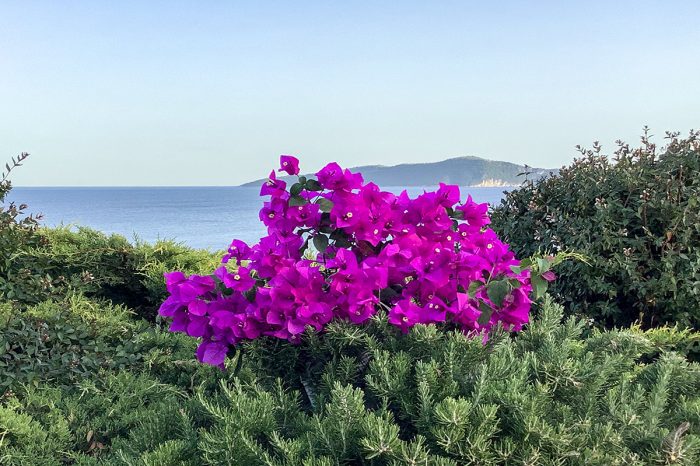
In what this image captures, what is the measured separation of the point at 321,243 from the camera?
2.46 metres

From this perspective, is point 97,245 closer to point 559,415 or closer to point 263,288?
point 263,288

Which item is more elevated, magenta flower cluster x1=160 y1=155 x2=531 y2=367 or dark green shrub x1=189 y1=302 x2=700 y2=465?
magenta flower cluster x1=160 y1=155 x2=531 y2=367

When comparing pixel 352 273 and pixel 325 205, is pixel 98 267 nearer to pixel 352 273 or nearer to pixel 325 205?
pixel 325 205

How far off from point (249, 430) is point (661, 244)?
11.7ft

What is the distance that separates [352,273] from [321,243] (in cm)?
28

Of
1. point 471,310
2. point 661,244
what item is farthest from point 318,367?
point 661,244

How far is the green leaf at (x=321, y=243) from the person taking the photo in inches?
96.6

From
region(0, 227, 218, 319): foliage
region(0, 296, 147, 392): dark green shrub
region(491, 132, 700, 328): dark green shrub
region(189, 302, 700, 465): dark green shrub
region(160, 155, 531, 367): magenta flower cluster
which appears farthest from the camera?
region(0, 227, 218, 319): foliage

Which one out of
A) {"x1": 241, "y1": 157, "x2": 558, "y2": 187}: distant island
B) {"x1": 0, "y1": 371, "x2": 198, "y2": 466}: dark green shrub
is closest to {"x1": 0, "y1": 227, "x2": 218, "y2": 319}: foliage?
{"x1": 0, "y1": 371, "x2": 198, "y2": 466}: dark green shrub

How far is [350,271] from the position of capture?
7.29 feet

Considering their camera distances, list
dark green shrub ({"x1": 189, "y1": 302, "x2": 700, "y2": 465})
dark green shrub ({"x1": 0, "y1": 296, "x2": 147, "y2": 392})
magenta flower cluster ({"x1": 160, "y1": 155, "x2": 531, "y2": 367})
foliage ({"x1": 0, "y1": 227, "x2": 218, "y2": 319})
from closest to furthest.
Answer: dark green shrub ({"x1": 189, "y1": 302, "x2": 700, "y2": 465}) → magenta flower cluster ({"x1": 160, "y1": 155, "x2": 531, "y2": 367}) → dark green shrub ({"x1": 0, "y1": 296, "x2": 147, "y2": 392}) → foliage ({"x1": 0, "y1": 227, "x2": 218, "y2": 319})

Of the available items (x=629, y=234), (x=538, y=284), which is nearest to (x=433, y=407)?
(x=538, y=284)

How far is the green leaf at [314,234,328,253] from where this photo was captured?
2.45 metres

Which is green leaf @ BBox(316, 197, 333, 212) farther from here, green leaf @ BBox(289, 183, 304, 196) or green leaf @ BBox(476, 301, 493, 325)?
green leaf @ BBox(476, 301, 493, 325)
